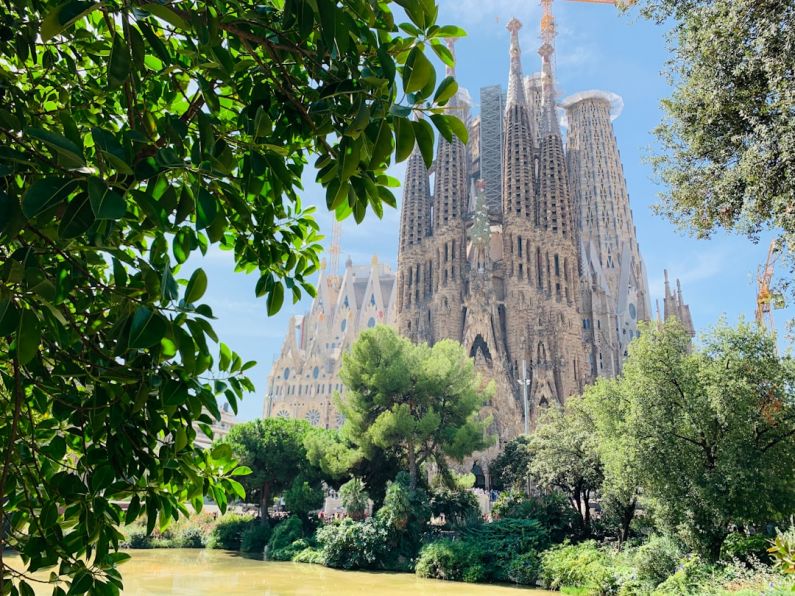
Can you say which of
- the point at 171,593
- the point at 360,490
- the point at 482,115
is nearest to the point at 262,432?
the point at 360,490

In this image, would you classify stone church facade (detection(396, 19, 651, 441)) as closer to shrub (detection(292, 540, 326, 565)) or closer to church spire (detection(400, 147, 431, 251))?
Result: church spire (detection(400, 147, 431, 251))

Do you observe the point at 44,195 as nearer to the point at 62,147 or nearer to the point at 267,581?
the point at 62,147

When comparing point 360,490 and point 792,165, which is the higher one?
point 792,165

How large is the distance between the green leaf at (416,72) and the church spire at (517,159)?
154 feet

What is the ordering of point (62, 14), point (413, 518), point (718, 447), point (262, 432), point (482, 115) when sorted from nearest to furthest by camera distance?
point (62, 14) → point (718, 447) → point (413, 518) → point (262, 432) → point (482, 115)

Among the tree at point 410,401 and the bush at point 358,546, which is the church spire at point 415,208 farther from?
the bush at point 358,546

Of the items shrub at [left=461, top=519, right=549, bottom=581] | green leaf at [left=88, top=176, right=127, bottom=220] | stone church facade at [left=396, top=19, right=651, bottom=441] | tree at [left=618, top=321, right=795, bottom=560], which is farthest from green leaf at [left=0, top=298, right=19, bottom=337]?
stone church facade at [left=396, top=19, right=651, bottom=441]

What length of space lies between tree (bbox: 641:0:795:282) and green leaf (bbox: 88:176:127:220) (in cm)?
838

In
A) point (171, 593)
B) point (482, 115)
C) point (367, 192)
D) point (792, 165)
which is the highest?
point (482, 115)

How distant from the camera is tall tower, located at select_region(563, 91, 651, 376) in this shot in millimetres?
65375

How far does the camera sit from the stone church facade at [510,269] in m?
44.8

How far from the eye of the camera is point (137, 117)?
230cm

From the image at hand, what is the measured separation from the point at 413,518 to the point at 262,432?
8.69m

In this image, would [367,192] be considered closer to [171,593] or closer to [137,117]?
[137,117]
